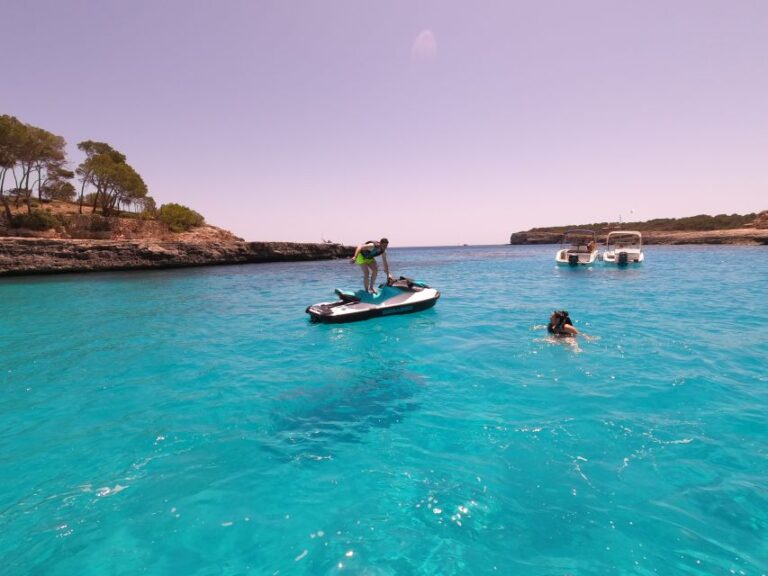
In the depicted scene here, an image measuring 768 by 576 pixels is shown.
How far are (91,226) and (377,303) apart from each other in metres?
46.2

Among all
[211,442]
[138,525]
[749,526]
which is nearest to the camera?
[749,526]

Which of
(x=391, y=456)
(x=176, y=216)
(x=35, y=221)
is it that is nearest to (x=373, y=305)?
(x=391, y=456)

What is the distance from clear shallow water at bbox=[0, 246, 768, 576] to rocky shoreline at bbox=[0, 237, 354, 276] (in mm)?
32002

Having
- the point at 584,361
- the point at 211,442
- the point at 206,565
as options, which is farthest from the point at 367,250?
the point at 206,565

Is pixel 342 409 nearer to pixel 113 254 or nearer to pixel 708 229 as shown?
pixel 113 254

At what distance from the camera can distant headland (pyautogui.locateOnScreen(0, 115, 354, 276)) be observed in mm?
34562

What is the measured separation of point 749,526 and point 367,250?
11.5 m

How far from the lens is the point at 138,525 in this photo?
142 inches

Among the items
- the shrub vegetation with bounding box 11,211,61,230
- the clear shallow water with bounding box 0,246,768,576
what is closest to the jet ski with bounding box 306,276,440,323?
the clear shallow water with bounding box 0,246,768,576

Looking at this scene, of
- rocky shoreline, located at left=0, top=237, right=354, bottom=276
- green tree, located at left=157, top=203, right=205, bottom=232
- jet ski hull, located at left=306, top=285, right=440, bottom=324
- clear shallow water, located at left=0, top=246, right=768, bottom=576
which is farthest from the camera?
green tree, located at left=157, top=203, right=205, bottom=232

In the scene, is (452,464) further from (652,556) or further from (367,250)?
(367,250)

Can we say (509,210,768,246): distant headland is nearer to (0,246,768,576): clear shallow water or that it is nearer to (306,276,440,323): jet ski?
(306,276,440,323): jet ski

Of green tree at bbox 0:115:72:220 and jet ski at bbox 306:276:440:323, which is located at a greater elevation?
green tree at bbox 0:115:72:220

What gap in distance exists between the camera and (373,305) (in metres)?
13.4
